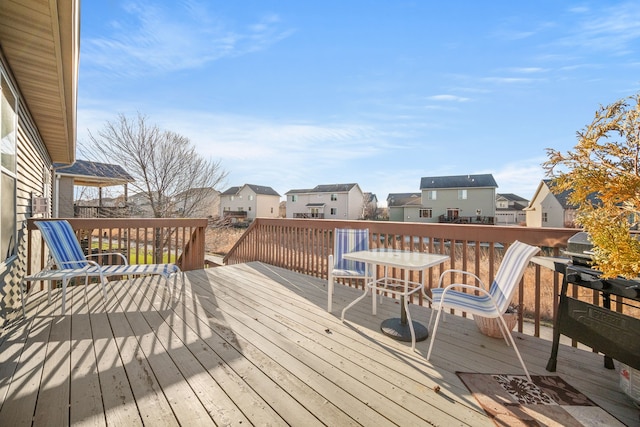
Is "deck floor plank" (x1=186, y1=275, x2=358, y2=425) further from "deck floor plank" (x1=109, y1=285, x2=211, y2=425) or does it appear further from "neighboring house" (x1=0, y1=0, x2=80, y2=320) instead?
"neighboring house" (x1=0, y1=0, x2=80, y2=320)

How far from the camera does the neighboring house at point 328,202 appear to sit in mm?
31828

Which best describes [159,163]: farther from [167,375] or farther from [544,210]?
[544,210]

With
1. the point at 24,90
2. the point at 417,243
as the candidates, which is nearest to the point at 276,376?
the point at 417,243

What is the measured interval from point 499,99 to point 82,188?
18.5 m

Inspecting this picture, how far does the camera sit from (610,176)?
1.58m

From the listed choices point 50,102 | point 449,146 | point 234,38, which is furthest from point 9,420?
point 449,146

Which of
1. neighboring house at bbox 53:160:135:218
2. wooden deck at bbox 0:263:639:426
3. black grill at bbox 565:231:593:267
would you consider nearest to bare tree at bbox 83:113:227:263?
neighboring house at bbox 53:160:135:218

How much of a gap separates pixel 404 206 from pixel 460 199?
540 cm

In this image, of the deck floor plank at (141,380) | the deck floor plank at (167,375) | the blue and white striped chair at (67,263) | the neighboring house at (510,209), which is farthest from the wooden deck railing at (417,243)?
the neighboring house at (510,209)

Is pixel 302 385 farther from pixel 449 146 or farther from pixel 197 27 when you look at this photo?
pixel 449 146

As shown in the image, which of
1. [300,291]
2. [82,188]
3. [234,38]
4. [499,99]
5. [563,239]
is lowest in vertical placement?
[300,291]

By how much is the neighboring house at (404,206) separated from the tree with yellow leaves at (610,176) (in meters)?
28.4

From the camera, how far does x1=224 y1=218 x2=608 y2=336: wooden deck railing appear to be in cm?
260

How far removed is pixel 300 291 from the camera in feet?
13.3
